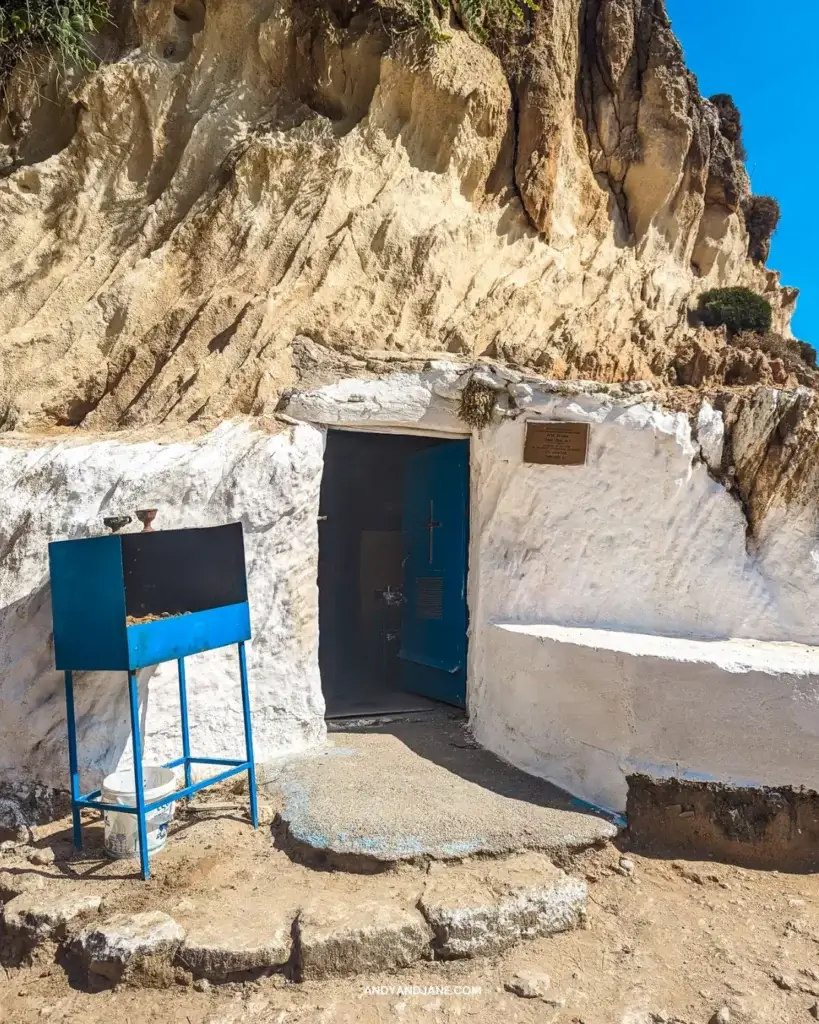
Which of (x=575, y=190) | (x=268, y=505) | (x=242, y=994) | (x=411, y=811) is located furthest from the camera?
(x=575, y=190)

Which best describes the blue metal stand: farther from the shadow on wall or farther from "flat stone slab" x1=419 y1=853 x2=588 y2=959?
"flat stone slab" x1=419 y1=853 x2=588 y2=959

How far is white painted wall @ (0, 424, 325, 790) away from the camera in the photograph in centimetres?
440

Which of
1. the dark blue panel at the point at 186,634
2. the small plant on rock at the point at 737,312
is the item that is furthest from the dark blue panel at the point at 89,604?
the small plant on rock at the point at 737,312

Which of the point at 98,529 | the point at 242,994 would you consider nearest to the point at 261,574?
the point at 98,529

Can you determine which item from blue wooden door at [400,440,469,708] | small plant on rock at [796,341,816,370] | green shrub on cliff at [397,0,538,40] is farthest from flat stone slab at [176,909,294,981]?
small plant on rock at [796,341,816,370]

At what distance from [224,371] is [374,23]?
407cm

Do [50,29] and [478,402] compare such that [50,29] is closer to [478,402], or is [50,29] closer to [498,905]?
[478,402]

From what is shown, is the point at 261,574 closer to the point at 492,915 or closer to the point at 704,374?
the point at 492,915

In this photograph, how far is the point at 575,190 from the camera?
28.0ft

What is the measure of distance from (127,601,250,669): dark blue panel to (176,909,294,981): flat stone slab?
1316 mm

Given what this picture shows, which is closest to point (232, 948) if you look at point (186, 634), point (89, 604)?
point (186, 634)

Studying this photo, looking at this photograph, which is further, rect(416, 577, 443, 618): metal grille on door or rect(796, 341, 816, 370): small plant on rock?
rect(796, 341, 816, 370): small plant on rock

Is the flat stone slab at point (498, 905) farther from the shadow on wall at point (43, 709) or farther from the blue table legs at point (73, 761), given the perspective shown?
the shadow on wall at point (43, 709)

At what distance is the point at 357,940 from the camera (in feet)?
11.0
